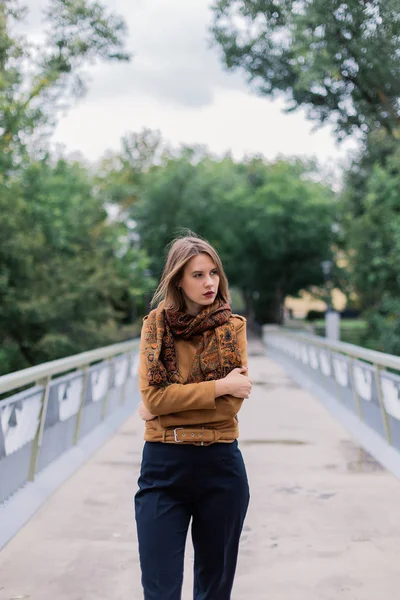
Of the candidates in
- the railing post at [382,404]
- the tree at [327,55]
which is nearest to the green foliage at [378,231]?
the tree at [327,55]

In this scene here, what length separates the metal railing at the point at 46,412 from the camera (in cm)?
550

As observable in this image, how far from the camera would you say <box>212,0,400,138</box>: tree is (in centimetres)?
1460

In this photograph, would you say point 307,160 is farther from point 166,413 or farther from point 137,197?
point 166,413

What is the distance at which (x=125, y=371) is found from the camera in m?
12.5

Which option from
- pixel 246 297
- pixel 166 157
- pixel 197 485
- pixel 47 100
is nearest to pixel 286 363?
pixel 47 100

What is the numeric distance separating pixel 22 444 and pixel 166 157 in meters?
51.4

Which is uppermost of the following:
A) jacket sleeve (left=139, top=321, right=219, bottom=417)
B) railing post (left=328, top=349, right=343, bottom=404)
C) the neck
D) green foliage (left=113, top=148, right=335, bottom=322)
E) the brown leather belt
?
green foliage (left=113, top=148, right=335, bottom=322)

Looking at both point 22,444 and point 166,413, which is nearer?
point 166,413

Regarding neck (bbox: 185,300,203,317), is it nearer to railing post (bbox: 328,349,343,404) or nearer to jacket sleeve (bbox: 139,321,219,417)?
jacket sleeve (bbox: 139,321,219,417)

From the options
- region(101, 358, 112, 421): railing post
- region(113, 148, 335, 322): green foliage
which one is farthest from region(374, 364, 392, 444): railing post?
region(113, 148, 335, 322): green foliage

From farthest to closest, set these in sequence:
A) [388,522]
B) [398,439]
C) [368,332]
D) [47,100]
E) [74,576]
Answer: [368,332]
[47,100]
[398,439]
[388,522]
[74,576]

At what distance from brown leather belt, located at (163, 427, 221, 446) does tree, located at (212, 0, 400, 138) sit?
11963 millimetres

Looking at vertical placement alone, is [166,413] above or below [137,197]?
below

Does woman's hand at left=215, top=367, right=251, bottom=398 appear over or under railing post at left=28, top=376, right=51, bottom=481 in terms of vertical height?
over
